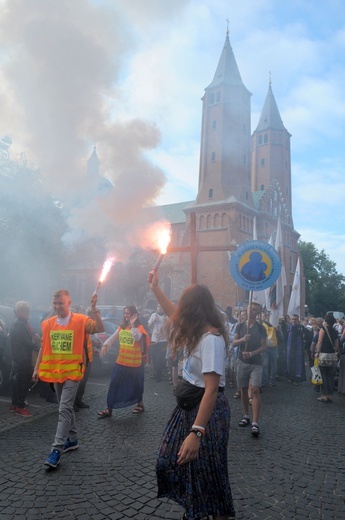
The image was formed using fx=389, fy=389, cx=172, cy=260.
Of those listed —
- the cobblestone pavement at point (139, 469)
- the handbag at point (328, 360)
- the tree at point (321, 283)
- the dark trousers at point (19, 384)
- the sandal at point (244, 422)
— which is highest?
the tree at point (321, 283)

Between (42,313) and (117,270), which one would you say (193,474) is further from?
(117,270)

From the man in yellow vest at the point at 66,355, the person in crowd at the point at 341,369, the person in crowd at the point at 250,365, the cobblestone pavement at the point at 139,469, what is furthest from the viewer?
the person in crowd at the point at 341,369

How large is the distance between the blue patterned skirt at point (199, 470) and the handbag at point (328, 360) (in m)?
6.21

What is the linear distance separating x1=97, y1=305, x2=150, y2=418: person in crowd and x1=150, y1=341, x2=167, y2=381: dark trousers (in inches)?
130

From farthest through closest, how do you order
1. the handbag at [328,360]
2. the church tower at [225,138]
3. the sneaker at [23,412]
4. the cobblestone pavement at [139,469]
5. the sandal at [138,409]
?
the church tower at [225,138] → the handbag at [328,360] → the sandal at [138,409] → the sneaker at [23,412] → the cobblestone pavement at [139,469]

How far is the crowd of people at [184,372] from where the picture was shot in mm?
2334

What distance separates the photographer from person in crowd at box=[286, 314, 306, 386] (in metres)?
10.1

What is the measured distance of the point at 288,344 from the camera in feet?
35.0

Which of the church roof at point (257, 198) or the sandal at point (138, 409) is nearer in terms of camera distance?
the sandal at point (138, 409)

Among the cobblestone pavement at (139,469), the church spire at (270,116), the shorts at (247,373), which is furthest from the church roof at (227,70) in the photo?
the cobblestone pavement at (139,469)

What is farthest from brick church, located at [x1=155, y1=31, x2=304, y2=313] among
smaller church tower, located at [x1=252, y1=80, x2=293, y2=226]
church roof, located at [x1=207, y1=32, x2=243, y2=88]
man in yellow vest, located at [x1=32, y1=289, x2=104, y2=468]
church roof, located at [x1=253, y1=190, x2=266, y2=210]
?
man in yellow vest, located at [x1=32, y1=289, x2=104, y2=468]

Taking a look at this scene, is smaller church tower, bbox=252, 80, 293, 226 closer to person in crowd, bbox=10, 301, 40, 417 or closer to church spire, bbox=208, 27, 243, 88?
church spire, bbox=208, 27, 243, 88

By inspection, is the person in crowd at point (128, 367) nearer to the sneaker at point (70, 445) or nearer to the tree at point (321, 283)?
the sneaker at point (70, 445)

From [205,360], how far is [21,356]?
190 inches
